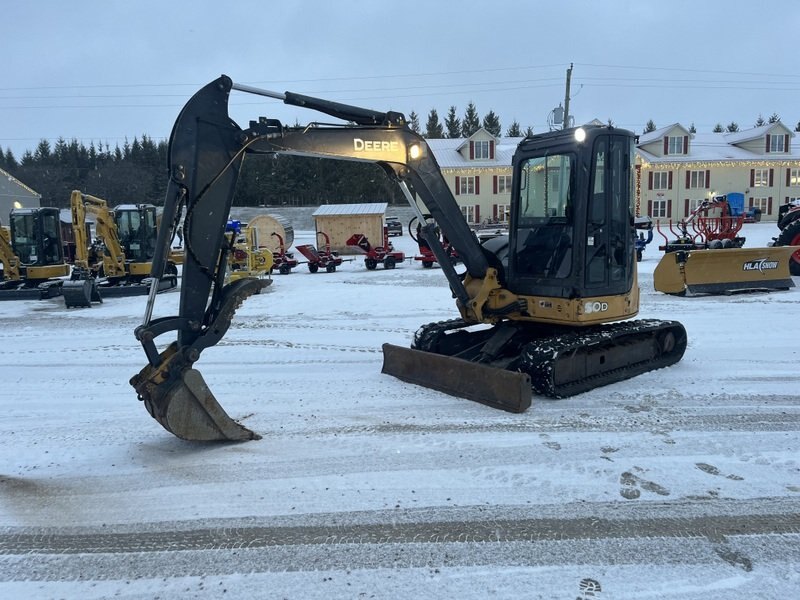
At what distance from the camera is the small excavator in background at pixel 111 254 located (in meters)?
14.4

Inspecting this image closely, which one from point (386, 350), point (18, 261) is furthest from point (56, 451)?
point (18, 261)

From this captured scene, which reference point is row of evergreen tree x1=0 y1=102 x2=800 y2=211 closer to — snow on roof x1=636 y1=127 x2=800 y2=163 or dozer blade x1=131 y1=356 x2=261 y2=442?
snow on roof x1=636 y1=127 x2=800 y2=163

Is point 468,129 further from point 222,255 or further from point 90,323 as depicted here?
point 222,255

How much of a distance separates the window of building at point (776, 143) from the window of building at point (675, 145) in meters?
6.72

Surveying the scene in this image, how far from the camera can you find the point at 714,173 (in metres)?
41.7

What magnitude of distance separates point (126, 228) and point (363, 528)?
17.5 metres

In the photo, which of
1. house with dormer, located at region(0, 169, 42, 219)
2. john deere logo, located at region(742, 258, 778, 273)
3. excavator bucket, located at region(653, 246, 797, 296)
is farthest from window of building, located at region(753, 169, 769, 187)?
house with dormer, located at region(0, 169, 42, 219)

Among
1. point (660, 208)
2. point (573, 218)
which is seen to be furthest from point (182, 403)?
point (660, 208)

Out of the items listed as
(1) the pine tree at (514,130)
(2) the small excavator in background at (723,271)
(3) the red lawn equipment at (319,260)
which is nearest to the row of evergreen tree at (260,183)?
(1) the pine tree at (514,130)

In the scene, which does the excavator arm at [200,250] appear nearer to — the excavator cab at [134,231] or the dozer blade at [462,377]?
the dozer blade at [462,377]

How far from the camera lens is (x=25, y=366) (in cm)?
782

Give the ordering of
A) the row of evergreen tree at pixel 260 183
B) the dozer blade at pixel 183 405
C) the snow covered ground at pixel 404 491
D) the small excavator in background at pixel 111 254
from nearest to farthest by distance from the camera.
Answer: the snow covered ground at pixel 404 491 < the dozer blade at pixel 183 405 < the small excavator in background at pixel 111 254 < the row of evergreen tree at pixel 260 183

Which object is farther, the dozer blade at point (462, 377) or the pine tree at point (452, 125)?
the pine tree at point (452, 125)

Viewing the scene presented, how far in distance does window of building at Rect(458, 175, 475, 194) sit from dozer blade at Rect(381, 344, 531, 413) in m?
37.1
